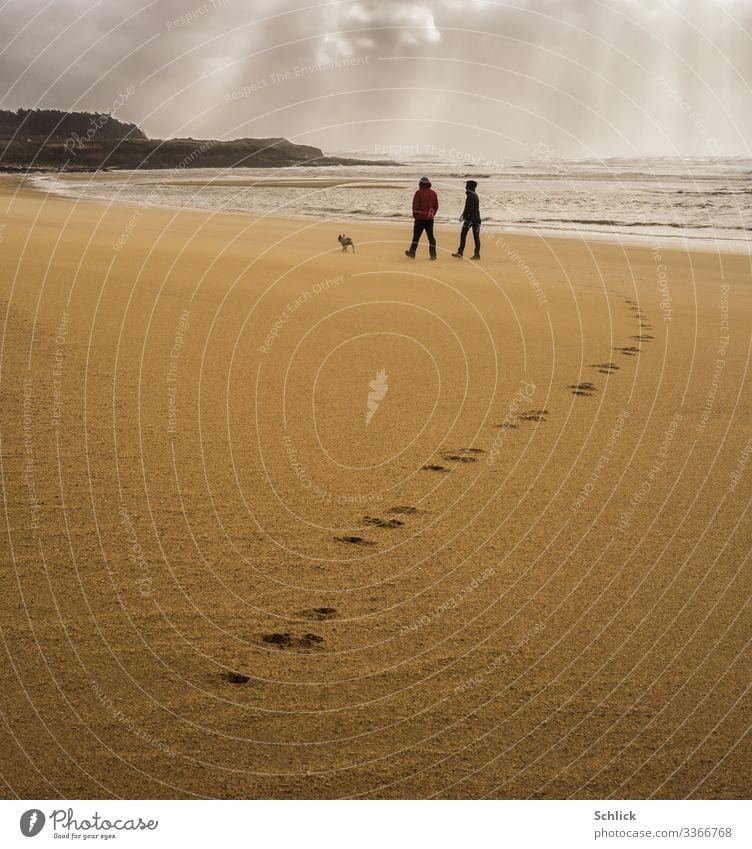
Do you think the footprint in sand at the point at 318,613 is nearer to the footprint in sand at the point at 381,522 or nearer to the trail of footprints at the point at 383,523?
the trail of footprints at the point at 383,523

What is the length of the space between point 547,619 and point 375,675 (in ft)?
3.09

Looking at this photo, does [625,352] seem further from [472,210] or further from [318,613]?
[472,210]

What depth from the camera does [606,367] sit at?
8.55 m

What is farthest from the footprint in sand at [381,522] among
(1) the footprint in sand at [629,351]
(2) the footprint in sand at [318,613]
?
(1) the footprint in sand at [629,351]

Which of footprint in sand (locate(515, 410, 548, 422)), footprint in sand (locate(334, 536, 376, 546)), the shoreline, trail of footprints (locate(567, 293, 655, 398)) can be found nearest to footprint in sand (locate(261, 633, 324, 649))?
footprint in sand (locate(334, 536, 376, 546))

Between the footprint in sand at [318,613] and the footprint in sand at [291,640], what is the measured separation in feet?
0.48

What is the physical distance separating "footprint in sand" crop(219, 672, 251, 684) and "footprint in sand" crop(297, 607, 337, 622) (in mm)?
513

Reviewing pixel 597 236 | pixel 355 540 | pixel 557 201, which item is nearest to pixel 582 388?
pixel 355 540

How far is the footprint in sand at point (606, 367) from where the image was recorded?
27.5ft

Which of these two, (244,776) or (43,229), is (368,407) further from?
(43,229)

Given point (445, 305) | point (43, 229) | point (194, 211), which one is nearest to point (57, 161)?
point (194, 211)

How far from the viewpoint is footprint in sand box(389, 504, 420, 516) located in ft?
16.3

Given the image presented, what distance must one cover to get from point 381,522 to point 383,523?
0.02m

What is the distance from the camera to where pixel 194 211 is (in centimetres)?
3019
